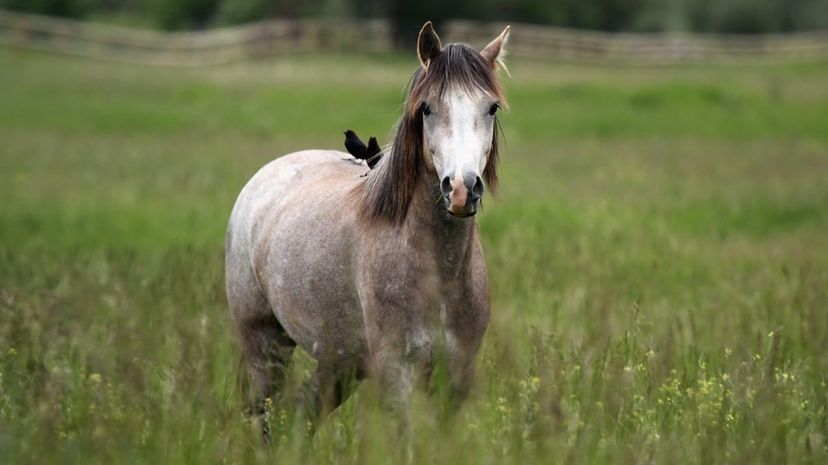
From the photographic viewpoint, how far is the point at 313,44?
47.9 meters

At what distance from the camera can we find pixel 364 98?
99.3 ft

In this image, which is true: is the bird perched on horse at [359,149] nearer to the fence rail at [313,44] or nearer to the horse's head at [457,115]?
the horse's head at [457,115]

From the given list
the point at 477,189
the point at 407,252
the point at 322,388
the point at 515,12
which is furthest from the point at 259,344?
the point at 515,12

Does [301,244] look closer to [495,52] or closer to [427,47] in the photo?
[427,47]

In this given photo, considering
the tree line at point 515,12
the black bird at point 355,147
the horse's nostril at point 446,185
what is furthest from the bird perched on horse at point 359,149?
the tree line at point 515,12

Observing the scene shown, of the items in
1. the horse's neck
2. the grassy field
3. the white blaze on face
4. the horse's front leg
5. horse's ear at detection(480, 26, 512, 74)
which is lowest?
the grassy field

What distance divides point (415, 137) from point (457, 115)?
0.40m

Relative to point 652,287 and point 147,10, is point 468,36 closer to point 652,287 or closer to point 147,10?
point 147,10

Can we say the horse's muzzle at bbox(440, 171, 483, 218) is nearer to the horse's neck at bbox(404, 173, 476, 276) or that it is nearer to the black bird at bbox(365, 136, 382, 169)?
the horse's neck at bbox(404, 173, 476, 276)

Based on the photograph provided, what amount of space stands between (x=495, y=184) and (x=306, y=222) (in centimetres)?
98

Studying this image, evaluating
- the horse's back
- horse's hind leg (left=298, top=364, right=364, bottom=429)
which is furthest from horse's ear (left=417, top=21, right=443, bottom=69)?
horse's hind leg (left=298, top=364, right=364, bottom=429)

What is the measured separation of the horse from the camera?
5246mm

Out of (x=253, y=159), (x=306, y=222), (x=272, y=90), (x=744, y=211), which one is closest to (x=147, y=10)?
(x=272, y=90)

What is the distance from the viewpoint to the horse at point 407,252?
5246 mm
